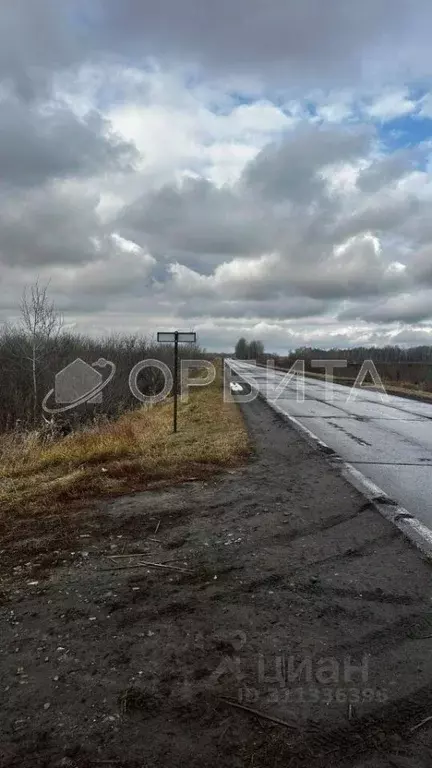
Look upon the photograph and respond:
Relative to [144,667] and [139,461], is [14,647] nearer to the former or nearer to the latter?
[144,667]

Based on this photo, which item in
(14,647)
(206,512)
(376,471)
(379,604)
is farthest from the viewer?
(376,471)

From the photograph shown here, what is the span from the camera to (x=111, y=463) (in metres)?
9.17

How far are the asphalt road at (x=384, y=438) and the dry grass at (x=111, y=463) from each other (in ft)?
7.24

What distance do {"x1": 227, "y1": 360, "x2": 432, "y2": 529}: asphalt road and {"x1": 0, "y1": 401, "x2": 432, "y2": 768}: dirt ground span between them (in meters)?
1.84

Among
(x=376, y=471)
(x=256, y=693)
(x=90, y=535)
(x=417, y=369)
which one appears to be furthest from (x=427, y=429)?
(x=417, y=369)

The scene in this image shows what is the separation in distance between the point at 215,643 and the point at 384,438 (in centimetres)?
966

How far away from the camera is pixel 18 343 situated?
24922mm

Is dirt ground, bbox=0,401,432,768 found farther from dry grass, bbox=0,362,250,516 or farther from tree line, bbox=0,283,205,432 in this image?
tree line, bbox=0,283,205,432

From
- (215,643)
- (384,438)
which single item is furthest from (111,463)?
(384,438)

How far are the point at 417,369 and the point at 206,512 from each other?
3899 centimetres

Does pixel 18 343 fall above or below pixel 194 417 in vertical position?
above

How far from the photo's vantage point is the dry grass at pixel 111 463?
7332mm

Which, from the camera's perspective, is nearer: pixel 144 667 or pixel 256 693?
pixel 256 693

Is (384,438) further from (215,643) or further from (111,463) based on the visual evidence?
(215,643)
